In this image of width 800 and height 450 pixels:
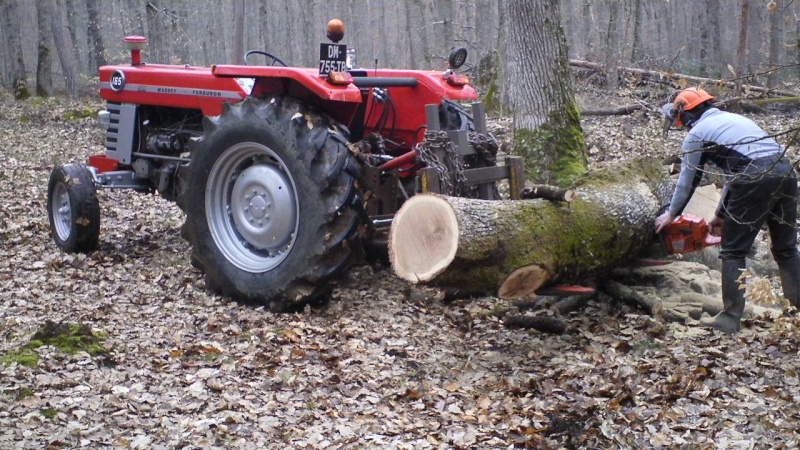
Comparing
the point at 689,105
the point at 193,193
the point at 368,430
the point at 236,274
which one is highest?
the point at 689,105

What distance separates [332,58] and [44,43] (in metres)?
19.0

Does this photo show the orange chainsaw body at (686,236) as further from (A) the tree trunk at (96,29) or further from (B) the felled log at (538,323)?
(A) the tree trunk at (96,29)

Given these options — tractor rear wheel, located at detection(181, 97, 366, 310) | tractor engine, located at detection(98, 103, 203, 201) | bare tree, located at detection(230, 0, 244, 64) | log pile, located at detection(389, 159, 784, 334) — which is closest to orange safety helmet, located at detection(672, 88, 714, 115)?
log pile, located at detection(389, 159, 784, 334)

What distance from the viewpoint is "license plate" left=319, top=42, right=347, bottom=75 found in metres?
6.26

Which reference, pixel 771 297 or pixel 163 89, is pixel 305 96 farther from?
pixel 771 297

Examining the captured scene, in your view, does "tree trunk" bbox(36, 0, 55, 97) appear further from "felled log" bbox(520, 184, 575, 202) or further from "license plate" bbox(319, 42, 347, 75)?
"felled log" bbox(520, 184, 575, 202)

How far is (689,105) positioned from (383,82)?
2.49m

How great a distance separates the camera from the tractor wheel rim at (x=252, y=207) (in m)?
6.52

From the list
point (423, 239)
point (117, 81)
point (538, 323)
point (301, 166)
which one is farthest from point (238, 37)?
point (423, 239)

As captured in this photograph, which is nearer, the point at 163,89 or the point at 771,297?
the point at 771,297

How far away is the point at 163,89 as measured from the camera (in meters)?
8.14

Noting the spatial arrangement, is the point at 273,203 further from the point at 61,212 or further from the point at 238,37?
the point at 238,37

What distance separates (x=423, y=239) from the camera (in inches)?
211

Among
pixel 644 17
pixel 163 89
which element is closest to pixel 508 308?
pixel 163 89
